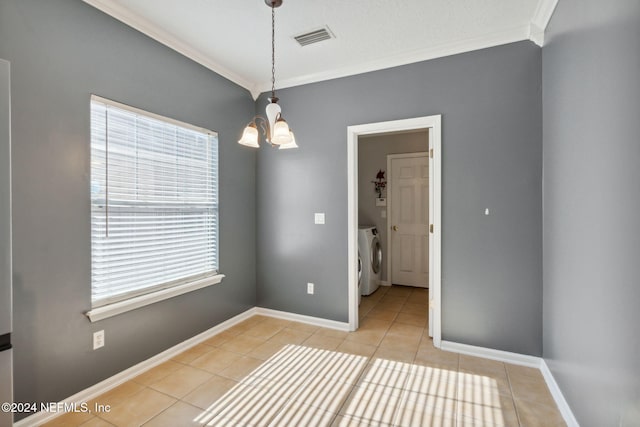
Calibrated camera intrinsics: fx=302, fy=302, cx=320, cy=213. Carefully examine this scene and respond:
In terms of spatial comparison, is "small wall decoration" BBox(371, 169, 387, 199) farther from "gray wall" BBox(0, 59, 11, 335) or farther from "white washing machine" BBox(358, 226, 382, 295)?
"gray wall" BBox(0, 59, 11, 335)

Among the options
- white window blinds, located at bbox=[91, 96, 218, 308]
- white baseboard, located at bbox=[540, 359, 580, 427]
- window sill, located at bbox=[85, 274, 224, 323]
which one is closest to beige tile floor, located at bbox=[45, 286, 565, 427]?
white baseboard, located at bbox=[540, 359, 580, 427]

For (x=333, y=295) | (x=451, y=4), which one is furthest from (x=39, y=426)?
(x=451, y=4)

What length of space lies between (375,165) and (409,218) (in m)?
1.06

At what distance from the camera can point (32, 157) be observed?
1.81 meters

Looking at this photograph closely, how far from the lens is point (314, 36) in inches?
103

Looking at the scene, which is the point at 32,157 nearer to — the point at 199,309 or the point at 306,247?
the point at 199,309

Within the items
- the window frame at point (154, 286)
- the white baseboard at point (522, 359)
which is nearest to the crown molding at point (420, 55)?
the window frame at point (154, 286)

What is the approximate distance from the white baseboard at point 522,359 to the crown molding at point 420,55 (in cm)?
266

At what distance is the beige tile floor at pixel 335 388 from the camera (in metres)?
1.90

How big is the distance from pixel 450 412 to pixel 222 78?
356 cm

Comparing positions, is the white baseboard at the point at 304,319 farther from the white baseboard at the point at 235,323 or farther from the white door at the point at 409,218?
the white door at the point at 409,218

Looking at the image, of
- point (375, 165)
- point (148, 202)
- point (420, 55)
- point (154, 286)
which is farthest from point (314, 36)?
point (375, 165)

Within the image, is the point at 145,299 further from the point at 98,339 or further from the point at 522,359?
the point at 522,359

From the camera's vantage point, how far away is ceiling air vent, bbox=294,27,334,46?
254cm
